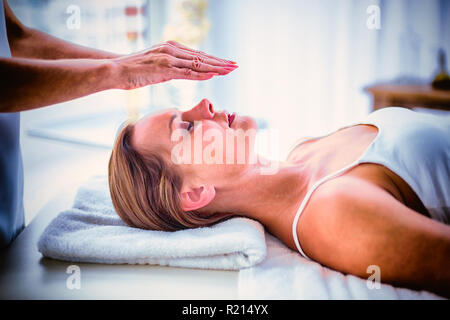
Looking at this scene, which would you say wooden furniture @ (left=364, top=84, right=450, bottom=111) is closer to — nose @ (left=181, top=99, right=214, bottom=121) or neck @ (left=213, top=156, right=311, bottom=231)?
neck @ (left=213, top=156, right=311, bottom=231)

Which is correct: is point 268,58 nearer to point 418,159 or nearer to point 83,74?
point 418,159

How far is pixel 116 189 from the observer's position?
2.95 ft

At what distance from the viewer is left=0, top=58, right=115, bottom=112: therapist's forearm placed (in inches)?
25.5

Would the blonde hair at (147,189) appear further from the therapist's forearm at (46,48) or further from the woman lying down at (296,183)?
the therapist's forearm at (46,48)

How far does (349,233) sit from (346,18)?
6.39ft

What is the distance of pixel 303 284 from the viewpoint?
728 mm

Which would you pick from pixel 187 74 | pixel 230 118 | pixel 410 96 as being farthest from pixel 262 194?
pixel 410 96

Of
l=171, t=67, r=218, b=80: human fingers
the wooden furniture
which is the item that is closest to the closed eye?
l=171, t=67, r=218, b=80: human fingers

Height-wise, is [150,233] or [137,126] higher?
[137,126]

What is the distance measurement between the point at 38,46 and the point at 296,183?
0.69 meters

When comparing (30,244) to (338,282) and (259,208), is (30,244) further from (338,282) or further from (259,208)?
(338,282)

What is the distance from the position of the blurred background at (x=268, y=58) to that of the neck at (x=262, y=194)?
1.82ft

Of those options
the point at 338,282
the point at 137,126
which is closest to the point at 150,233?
the point at 137,126

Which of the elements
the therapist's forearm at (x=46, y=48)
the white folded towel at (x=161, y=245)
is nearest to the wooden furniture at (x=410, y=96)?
the white folded towel at (x=161, y=245)
